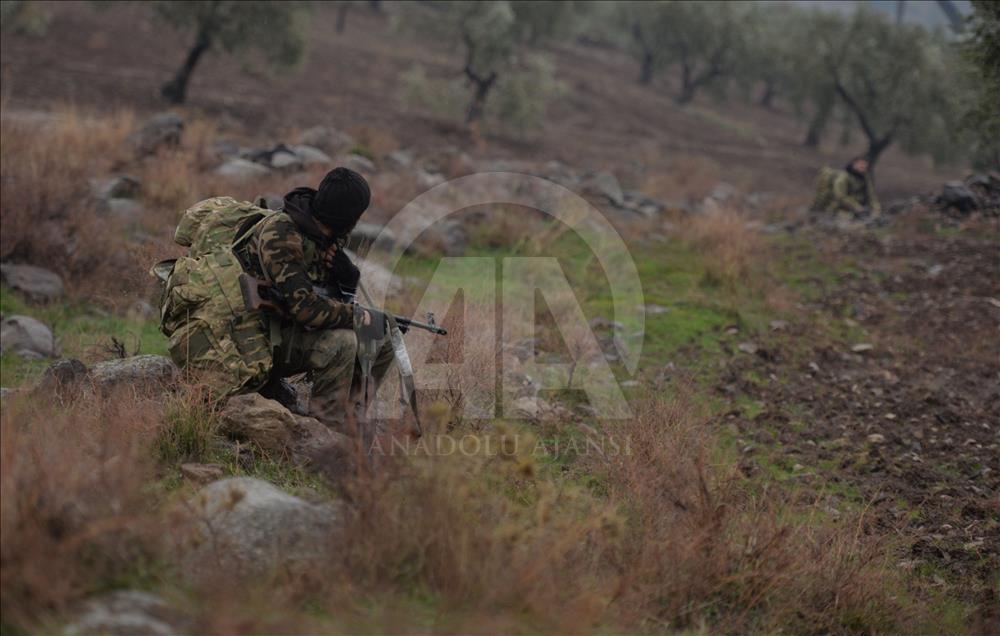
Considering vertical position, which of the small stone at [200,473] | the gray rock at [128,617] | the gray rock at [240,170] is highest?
the gray rock at [128,617]

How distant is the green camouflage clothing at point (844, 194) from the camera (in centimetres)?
1759

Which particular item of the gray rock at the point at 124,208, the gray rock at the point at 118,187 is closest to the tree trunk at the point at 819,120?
the gray rock at the point at 118,187

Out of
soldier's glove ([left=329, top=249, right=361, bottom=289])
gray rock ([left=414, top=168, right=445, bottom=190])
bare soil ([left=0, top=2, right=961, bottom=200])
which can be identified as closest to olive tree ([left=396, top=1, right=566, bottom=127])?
bare soil ([left=0, top=2, right=961, bottom=200])

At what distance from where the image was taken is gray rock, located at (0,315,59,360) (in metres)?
6.71

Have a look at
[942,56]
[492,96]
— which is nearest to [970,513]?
[492,96]

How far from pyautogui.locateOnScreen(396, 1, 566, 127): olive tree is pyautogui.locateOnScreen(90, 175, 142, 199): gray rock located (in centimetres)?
1278

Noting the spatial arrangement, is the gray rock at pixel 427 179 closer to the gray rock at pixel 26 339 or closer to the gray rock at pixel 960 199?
the gray rock at pixel 26 339

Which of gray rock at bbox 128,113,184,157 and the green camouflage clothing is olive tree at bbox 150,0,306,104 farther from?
the green camouflage clothing

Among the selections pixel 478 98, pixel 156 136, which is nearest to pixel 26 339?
pixel 156 136

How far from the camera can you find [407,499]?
333 centimetres

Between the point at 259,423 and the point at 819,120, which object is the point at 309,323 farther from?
the point at 819,120

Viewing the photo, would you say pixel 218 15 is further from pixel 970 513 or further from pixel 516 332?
pixel 970 513

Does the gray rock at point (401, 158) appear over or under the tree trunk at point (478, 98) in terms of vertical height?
under

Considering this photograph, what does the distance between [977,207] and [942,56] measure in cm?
1717
